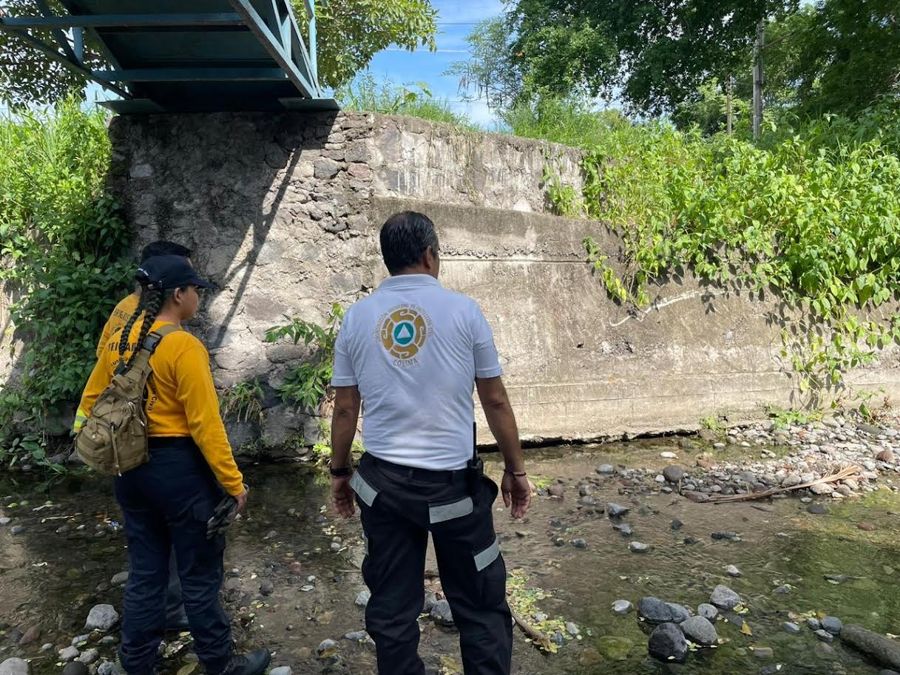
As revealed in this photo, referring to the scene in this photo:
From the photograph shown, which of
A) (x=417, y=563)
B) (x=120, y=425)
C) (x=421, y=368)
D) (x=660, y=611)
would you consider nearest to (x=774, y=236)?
(x=660, y=611)

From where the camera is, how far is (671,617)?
3.00 metres

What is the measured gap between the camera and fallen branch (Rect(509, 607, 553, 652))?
2803 millimetres

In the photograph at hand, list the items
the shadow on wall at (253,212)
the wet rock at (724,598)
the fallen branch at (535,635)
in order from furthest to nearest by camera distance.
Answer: the shadow on wall at (253,212), the wet rock at (724,598), the fallen branch at (535,635)

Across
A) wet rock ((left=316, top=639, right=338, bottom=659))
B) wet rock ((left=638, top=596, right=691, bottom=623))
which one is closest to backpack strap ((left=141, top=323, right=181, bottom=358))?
wet rock ((left=316, top=639, right=338, bottom=659))

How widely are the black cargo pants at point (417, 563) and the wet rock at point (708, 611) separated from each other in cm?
138

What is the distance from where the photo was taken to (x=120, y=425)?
2162mm

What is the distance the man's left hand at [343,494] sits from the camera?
Result: 239 cm

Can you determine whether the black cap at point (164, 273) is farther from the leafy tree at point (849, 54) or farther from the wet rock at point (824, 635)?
the leafy tree at point (849, 54)

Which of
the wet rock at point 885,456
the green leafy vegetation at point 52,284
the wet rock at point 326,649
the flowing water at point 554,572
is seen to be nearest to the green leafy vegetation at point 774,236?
the wet rock at point 885,456

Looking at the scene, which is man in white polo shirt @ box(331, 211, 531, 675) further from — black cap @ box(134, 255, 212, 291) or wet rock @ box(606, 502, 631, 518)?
wet rock @ box(606, 502, 631, 518)

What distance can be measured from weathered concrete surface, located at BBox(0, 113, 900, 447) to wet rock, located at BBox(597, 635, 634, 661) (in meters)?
3.11

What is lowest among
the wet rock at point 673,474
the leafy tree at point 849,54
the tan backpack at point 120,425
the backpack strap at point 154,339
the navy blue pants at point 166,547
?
the wet rock at point 673,474

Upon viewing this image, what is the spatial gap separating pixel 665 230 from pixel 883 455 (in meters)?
2.77

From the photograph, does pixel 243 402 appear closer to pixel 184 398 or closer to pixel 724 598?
pixel 184 398
